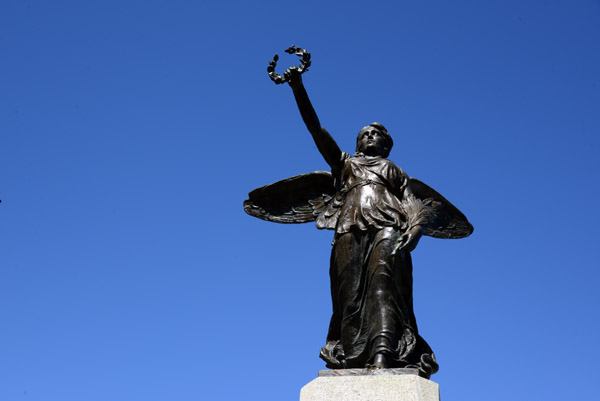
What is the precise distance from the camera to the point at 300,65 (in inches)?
302

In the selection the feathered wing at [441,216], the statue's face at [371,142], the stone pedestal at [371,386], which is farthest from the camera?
the feathered wing at [441,216]

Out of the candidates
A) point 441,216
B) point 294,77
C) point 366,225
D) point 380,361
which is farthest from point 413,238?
point 294,77

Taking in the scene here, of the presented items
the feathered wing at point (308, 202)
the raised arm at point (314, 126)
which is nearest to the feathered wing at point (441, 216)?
the feathered wing at point (308, 202)

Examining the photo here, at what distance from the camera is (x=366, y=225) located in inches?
287

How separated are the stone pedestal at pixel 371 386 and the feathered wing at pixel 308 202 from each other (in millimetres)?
2157

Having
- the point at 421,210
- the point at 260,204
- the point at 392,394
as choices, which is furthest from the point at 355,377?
the point at 260,204

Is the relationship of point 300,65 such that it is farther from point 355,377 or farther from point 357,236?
point 355,377

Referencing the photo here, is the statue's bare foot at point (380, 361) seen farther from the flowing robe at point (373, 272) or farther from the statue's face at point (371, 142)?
the statue's face at point (371, 142)

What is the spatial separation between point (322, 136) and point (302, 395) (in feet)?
8.91

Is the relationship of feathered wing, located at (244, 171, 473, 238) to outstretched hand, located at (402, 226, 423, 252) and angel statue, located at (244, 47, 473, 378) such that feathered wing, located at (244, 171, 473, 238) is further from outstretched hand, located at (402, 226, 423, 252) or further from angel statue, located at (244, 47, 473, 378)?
outstretched hand, located at (402, 226, 423, 252)

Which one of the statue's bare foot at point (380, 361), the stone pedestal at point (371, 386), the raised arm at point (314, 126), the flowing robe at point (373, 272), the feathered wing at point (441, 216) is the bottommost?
the stone pedestal at point (371, 386)

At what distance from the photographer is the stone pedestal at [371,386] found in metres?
6.21

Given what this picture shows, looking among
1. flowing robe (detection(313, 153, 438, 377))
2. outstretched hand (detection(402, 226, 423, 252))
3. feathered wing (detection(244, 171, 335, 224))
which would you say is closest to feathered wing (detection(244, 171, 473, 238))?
feathered wing (detection(244, 171, 335, 224))

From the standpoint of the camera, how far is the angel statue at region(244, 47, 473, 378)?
22.5 ft
